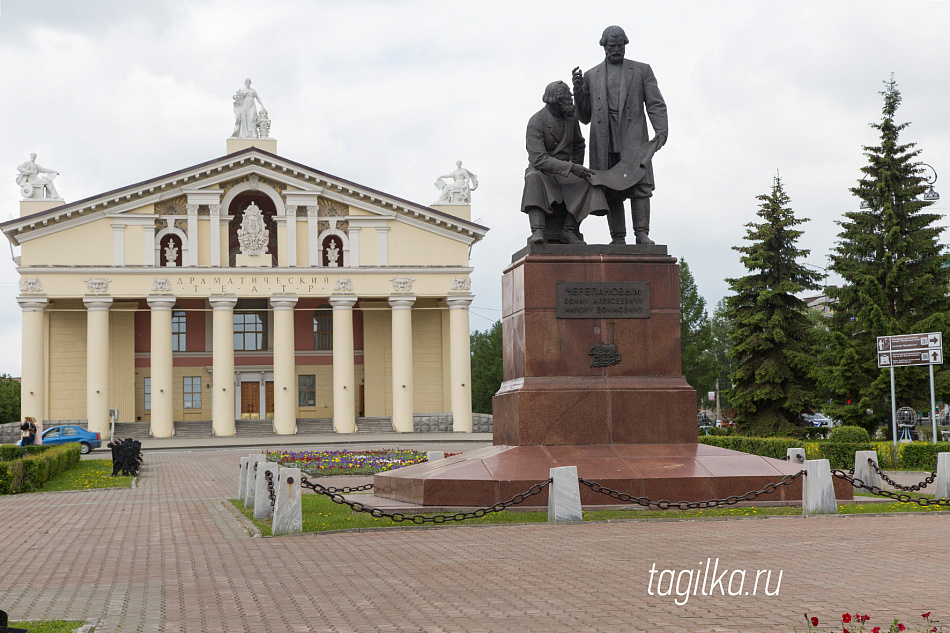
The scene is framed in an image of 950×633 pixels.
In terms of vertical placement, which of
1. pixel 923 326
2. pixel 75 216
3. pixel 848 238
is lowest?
pixel 923 326

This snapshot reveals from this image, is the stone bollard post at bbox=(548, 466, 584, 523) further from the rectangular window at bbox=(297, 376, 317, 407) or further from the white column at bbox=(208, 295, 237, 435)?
the rectangular window at bbox=(297, 376, 317, 407)

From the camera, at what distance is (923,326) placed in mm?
32531

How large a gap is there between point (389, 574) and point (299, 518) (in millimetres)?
3451

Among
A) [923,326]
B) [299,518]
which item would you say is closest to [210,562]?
[299,518]

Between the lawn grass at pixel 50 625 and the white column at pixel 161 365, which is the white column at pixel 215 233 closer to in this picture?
the white column at pixel 161 365

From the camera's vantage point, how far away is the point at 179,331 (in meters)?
56.0

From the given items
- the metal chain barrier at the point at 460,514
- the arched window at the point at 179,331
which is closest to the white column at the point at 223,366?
the arched window at the point at 179,331

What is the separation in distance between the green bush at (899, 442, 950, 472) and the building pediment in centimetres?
3193

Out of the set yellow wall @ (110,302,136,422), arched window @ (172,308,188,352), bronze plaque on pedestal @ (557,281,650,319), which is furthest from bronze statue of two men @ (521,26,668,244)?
arched window @ (172,308,188,352)

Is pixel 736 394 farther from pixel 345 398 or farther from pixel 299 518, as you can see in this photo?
pixel 299 518

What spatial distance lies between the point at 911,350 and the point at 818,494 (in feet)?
51.7

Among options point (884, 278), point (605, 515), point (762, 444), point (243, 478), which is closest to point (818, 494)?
point (605, 515)

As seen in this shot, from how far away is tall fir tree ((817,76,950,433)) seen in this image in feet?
108

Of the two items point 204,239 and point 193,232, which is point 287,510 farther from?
point 204,239
